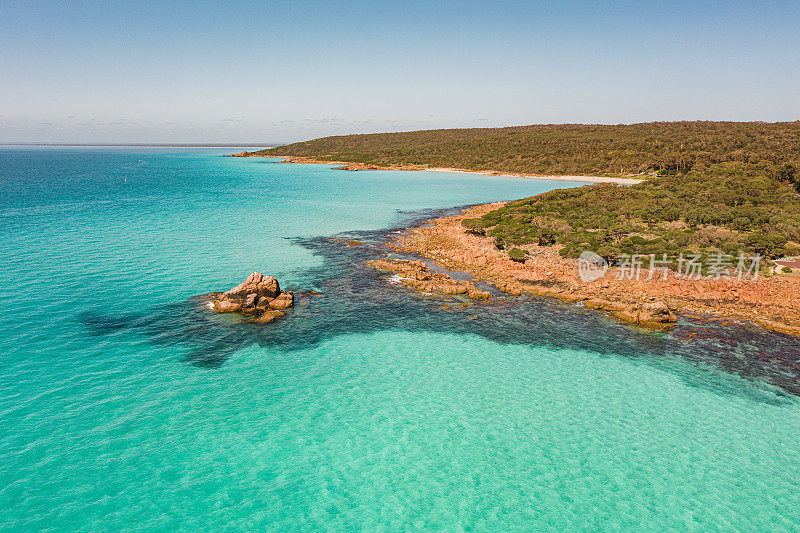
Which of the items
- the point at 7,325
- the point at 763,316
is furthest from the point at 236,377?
the point at 763,316

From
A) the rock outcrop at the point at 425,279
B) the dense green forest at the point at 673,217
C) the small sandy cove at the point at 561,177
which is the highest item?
the small sandy cove at the point at 561,177

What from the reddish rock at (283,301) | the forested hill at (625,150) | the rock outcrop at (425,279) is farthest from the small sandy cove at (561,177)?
the reddish rock at (283,301)

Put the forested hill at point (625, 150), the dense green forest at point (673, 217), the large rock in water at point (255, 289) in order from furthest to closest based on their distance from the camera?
1. the forested hill at point (625, 150)
2. the dense green forest at point (673, 217)
3. the large rock in water at point (255, 289)

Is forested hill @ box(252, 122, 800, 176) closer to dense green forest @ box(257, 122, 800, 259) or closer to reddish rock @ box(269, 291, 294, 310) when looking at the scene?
dense green forest @ box(257, 122, 800, 259)

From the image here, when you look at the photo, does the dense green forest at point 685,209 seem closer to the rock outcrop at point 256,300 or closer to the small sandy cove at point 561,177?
the small sandy cove at point 561,177

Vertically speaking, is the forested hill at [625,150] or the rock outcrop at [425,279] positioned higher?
the forested hill at [625,150]

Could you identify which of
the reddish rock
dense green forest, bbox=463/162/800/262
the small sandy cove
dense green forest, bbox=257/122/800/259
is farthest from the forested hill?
the reddish rock

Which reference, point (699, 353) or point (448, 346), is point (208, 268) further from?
point (699, 353)

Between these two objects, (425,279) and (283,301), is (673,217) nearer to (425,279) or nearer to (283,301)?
(425,279)
